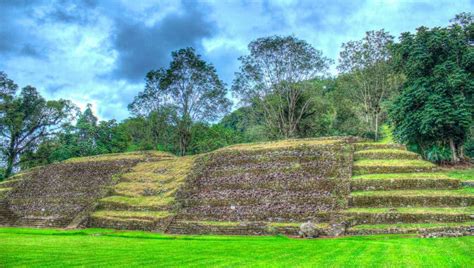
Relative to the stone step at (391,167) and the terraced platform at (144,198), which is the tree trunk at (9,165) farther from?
the stone step at (391,167)

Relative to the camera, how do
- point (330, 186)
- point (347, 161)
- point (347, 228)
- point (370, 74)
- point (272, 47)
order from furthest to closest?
point (370, 74)
point (272, 47)
point (347, 161)
point (330, 186)
point (347, 228)

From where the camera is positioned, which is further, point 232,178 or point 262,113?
point 262,113

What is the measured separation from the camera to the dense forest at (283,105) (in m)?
30.7

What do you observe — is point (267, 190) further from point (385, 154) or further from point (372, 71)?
point (372, 71)

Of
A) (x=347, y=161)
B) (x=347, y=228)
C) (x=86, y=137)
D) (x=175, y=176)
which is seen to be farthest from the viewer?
(x=86, y=137)

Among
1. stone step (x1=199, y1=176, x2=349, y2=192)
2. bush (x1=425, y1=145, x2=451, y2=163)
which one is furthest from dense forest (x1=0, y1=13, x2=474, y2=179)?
stone step (x1=199, y1=176, x2=349, y2=192)

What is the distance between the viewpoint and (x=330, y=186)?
22344 millimetres

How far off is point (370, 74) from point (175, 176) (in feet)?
90.5

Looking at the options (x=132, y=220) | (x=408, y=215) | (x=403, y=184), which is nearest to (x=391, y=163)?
(x=403, y=184)

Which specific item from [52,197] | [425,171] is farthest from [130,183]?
[425,171]

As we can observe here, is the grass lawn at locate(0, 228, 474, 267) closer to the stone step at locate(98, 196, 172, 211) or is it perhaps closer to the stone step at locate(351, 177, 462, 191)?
the stone step at locate(351, 177, 462, 191)

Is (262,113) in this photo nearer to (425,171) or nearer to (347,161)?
(347,161)

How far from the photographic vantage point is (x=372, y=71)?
44438 mm

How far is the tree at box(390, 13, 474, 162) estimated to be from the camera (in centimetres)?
2850
